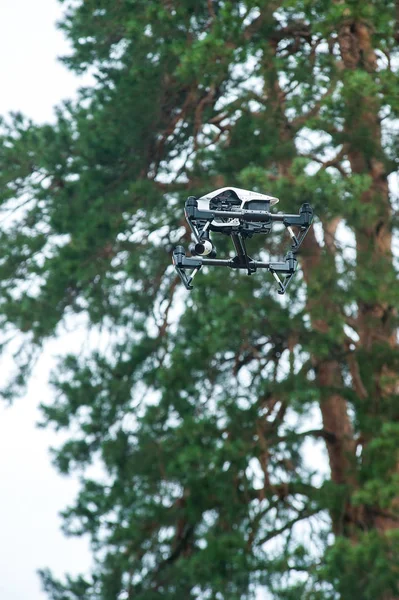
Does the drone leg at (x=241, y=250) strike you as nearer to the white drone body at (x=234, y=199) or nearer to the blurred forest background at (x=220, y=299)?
the white drone body at (x=234, y=199)

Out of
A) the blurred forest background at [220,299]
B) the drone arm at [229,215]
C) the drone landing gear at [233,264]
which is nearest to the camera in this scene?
the drone arm at [229,215]

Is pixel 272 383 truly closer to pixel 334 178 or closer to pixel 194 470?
pixel 194 470

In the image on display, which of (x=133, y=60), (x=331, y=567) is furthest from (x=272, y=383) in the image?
(x=133, y=60)

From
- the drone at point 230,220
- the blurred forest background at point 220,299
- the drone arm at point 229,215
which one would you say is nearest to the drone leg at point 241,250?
the drone at point 230,220

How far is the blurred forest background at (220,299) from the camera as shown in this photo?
11.6 meters

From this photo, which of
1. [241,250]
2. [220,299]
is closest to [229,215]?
[241,250]

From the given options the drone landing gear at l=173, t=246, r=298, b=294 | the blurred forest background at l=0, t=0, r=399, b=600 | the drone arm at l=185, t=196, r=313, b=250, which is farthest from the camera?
the blurred forest background at l=0, t=0, r=399, b=600

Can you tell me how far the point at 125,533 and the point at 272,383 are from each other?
2241 millimetres

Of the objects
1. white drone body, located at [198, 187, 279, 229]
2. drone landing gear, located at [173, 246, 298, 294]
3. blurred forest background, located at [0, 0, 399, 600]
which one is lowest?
drone landing gear, located at [173, 246, 298, 294]

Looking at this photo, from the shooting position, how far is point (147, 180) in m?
13.3

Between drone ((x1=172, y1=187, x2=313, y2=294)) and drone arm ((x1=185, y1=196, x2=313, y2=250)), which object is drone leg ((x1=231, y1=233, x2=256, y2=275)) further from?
drone arm ((x1=185, y1=196, x2=313, y2=250))

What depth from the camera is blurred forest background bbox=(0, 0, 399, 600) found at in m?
11.6

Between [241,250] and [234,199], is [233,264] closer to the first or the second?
[241,250]

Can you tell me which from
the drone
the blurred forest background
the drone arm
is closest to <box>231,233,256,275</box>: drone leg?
the drone
